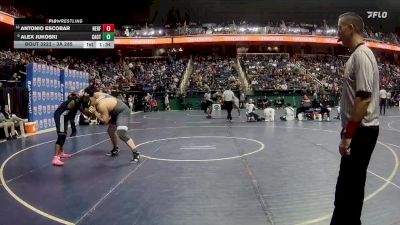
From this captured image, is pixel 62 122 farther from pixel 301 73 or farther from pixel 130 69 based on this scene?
pixel 301 73

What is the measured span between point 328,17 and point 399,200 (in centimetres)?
4175

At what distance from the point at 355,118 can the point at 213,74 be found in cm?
2968

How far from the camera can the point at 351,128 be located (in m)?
2.68

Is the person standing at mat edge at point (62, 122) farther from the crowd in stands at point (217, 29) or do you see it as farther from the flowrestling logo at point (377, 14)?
the flowrestling logo at point (377, 14)

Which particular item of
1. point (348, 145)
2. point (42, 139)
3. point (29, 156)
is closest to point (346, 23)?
point (348, 145)

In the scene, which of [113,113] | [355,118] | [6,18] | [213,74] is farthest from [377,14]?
[355,118]

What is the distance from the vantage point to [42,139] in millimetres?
11297

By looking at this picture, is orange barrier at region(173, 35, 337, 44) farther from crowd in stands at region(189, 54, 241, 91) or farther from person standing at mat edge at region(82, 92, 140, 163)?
person standing at mat edge at region(82, 92, 140, 163)

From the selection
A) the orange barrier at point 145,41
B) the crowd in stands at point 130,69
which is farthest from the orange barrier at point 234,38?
the crowd in stands at point 130,69

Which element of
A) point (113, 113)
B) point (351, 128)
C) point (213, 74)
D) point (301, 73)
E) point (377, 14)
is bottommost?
point (113, 113)

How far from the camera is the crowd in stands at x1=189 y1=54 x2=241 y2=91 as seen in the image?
97.5 feet

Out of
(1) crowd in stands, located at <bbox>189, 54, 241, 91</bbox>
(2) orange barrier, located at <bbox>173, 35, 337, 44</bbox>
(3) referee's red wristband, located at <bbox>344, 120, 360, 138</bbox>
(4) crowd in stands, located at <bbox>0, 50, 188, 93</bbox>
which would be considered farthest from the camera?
(2) orange barrier, located at <bbox>173, 35, 337, 44</bbox>

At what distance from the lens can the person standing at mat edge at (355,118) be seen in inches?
105

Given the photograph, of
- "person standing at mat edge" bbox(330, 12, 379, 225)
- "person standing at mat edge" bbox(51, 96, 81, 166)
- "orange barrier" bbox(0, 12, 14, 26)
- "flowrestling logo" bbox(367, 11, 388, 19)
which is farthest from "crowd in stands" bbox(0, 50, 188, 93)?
"person standing at mat edge" bbox(330, 12, 379, 225)
